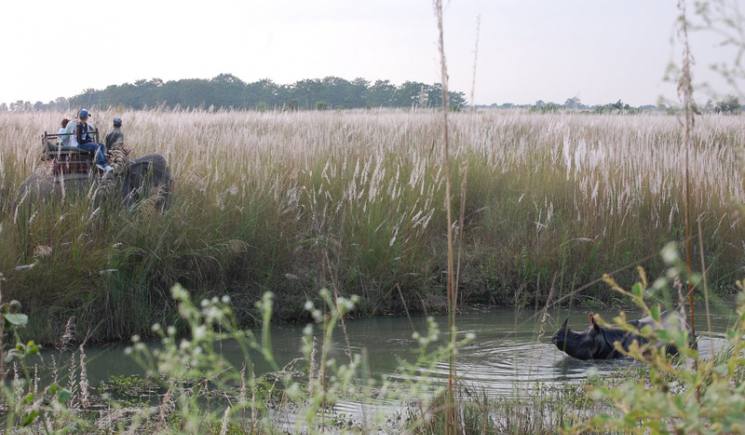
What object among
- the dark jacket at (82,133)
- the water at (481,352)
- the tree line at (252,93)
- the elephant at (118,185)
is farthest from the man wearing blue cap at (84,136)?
the tree line at (252,93)

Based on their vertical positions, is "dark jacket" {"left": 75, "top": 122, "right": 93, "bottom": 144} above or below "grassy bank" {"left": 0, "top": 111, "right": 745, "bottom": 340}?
above

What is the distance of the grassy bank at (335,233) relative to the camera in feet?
21.5

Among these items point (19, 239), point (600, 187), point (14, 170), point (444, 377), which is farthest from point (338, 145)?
point (444, 377)

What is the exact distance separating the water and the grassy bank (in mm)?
284

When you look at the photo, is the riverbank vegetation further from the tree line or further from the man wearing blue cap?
the tree line

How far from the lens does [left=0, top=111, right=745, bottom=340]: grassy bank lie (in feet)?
21.5

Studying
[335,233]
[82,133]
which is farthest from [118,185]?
[335,233]

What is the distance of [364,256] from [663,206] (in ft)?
10.2

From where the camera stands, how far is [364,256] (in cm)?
749

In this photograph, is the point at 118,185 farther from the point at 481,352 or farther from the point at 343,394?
the point at 343,394

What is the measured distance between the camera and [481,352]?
6.02m

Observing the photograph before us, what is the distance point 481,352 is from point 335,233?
85.6 inches

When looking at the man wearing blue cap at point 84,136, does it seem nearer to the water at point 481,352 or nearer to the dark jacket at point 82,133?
the dark jacket at point 82,133

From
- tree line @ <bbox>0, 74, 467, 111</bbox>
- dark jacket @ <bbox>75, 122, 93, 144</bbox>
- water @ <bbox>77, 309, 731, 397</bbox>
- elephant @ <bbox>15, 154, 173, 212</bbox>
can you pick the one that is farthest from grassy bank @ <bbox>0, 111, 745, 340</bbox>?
tree line @ <bbox>0, 74, 467, 111</bbox>
